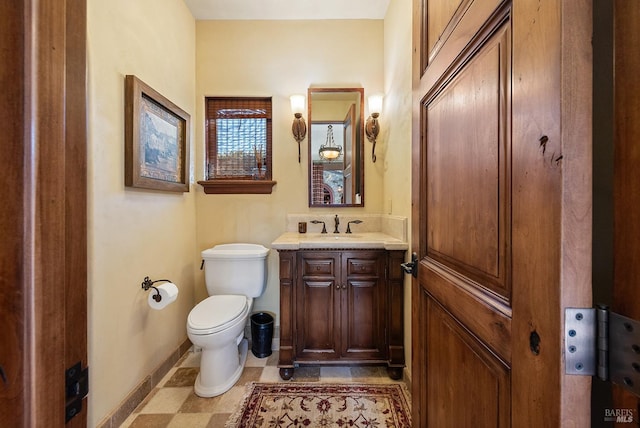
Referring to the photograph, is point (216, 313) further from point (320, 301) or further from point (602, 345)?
point (602, 345)

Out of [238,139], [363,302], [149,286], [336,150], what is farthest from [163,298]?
A: [336,150]

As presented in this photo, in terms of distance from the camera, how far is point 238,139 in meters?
2.31

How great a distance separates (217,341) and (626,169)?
1.77 meters

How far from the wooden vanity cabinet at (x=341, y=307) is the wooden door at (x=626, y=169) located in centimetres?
138

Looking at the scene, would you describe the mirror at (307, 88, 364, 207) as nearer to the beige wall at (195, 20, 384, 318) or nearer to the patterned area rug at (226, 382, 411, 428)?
the beige wall at (195, 20, 384, 318)

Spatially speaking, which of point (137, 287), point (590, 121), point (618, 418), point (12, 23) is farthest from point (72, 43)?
point (137, 287)

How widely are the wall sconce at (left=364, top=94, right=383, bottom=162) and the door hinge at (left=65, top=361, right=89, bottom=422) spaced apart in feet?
7.13

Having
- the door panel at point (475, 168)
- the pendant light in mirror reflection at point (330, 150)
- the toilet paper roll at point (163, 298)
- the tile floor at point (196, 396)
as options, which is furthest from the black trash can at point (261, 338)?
the door panel at point (475, 168)

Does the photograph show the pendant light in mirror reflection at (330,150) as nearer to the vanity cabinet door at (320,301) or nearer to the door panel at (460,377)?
the vanity cabinet door at (320,301)

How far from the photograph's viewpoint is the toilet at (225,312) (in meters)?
1.55

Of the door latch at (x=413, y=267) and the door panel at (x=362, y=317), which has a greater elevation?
the door latch at (x=413, y=267)

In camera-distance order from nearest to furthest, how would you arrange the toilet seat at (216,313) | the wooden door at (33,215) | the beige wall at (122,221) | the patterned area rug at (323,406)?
the wooden door at (33,215)
the beige wall at (122,221)
the patterned area rug at (323,406)
the toilet seat at (216,313)

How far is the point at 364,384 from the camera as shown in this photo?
1678 millimetres

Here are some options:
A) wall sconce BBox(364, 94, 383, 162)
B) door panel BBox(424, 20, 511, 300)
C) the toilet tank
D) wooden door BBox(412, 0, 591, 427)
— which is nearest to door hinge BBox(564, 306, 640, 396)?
wooden door BBox(412, 0, 591, 427)
